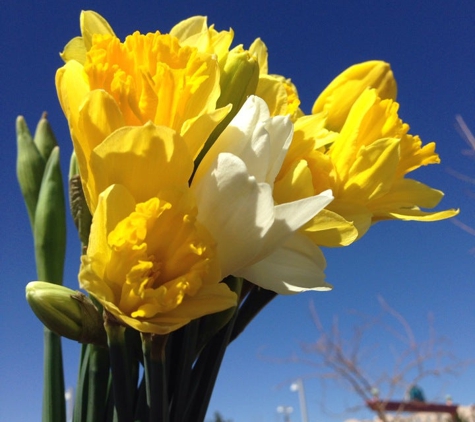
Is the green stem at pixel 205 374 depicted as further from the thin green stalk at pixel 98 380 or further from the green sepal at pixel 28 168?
the green sepal at pixel 28 168

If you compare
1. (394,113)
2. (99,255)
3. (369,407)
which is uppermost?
(394,113)

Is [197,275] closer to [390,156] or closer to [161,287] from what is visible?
[161,287]

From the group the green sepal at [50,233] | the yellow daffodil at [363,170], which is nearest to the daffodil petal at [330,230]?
the yellow daffodil at [363,170]

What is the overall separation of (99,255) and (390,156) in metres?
0.23

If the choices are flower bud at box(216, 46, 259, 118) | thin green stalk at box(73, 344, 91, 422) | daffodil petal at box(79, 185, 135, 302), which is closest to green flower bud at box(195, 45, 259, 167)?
flower bud at box(216, 46, 259, 118)

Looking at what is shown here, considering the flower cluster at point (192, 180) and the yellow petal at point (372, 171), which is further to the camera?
the yellow petal at point (372, 171)

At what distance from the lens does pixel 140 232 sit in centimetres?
27

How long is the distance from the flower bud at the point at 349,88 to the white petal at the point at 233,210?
0.64 ft

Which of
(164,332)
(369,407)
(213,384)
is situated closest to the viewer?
(164,332)

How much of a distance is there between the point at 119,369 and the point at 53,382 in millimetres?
121

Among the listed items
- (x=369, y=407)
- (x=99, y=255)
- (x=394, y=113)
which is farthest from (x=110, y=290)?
(x=369, y=407)

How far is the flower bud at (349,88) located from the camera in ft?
1.49

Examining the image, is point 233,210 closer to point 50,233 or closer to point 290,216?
point 290,216

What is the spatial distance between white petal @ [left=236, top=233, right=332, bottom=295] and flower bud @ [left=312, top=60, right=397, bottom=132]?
0.52 feet
